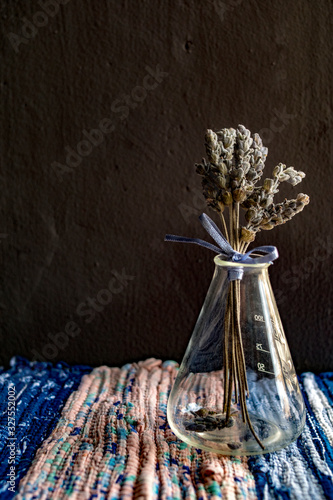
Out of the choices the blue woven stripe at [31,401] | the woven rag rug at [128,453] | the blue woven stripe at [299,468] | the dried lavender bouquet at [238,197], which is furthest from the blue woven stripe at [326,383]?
the blue woven stripe at [31,401]

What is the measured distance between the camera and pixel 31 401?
2.89 feet

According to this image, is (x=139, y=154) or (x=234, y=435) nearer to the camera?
(x=234, y=435)

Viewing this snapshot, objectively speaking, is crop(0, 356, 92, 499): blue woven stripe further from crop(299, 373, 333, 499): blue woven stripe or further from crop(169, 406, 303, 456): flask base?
crop(299, 373, 333, 499): blue woven stripe

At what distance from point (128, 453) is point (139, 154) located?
1.74 feet

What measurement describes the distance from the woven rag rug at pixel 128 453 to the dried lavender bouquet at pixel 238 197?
69mm

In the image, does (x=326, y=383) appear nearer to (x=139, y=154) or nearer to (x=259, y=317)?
(x=259, y=317)

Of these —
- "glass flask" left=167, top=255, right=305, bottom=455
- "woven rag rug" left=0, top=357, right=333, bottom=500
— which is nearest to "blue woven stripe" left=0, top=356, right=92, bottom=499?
"woven rag rug" left=0, top=357, right=333, bottom=500

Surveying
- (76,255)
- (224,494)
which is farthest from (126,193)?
(224,494)

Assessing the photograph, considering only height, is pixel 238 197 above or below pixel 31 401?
above

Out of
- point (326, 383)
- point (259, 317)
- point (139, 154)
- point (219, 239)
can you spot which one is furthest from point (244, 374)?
point (139, 154)

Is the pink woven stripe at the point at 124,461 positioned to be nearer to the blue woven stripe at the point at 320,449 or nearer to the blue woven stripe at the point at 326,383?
the blue woven stripe at the point at 320,449

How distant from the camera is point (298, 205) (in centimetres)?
68

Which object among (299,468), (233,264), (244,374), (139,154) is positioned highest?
(139,154)

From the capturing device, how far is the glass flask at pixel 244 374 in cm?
70
